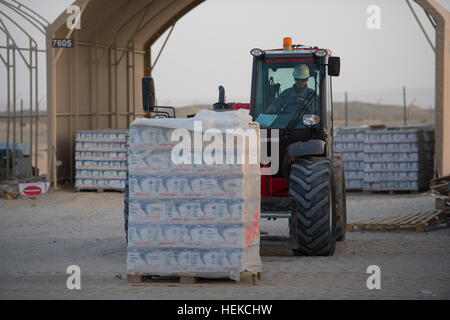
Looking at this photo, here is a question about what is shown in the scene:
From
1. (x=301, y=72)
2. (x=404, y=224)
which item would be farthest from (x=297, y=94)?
(x=404, y=224)

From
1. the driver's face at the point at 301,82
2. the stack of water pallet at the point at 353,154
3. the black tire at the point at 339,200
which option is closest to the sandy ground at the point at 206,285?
the black tire at the point at 339,200

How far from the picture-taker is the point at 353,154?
23016 millimetres

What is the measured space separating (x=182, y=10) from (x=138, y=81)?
9.34 ft

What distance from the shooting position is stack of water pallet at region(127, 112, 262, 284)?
9117 millimetres

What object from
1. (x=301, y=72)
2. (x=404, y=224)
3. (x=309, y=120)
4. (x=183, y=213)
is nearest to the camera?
(x=183, y=213)

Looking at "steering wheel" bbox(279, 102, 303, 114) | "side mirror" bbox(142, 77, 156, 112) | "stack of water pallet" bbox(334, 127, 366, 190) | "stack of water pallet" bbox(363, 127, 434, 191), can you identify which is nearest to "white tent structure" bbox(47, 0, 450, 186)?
"stack of water pallet" bbox(363, 127, 434, 191)

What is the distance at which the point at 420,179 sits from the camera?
2214cm

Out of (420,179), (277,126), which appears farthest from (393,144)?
(277,126)

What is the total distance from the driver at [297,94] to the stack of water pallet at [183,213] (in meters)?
2.83

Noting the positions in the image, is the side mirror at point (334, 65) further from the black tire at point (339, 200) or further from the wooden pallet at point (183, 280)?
the wooden pallet at point (183, 280)

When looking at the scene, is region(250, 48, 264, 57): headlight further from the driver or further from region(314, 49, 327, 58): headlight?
region(314, 49, 327, 58): headlight

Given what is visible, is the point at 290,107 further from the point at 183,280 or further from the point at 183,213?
the point at 183,280

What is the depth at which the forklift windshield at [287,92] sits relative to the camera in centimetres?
1184

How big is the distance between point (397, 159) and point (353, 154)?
1404mm
